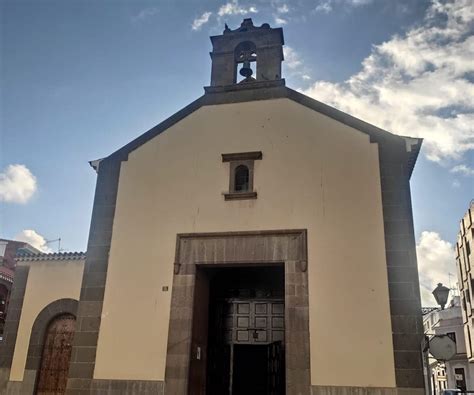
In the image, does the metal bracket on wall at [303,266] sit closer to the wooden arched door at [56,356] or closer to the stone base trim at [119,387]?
the stone base trim at [119,387]

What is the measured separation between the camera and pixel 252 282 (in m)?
11.6

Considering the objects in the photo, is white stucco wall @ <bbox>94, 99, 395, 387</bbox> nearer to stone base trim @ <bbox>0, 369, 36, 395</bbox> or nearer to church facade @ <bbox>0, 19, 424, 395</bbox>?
church facade @ <bbox>0, 19, 424, 395</bbox>

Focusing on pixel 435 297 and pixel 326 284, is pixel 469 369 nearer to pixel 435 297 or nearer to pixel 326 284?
pixel 435 297

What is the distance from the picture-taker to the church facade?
29.8 feet

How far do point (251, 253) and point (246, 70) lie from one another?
4783 mm

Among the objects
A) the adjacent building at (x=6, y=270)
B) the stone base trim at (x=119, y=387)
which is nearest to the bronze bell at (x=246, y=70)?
the stone base trim at (x=119, y=387)

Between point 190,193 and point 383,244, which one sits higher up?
point 190,193

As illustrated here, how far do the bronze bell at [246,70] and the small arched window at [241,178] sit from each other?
265 cm

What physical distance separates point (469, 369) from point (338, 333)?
3326 centimetres

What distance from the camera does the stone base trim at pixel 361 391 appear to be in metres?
8.45

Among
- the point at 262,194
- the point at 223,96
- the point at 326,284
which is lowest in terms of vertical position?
the point at 326,284

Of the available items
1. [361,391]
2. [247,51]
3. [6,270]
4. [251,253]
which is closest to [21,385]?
[251,253]

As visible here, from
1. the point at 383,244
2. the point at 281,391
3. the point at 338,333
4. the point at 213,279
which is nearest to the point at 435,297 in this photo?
the point at 383,244

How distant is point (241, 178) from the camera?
10969 millimetres
